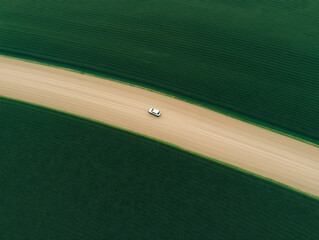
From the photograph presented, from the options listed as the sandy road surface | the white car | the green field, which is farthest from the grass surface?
the green field

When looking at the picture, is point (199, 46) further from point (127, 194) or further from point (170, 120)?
point (127, 194)

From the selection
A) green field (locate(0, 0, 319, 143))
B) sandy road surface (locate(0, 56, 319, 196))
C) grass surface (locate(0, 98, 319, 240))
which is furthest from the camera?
green field (locate(0, 0, 319, 143))

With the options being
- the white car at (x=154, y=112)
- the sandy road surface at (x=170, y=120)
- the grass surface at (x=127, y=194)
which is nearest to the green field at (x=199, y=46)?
the sandy road surface at (x=170, y=120)

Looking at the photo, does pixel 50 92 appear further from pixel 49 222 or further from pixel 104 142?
pixel 49 222

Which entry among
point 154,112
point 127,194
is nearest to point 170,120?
point 154,112

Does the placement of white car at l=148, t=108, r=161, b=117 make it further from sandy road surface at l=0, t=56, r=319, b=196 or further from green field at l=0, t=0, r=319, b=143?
green field at l=0, t=0, r=319, b=143

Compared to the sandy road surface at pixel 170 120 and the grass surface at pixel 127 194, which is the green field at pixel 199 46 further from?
the grass surface at pixel 127 194

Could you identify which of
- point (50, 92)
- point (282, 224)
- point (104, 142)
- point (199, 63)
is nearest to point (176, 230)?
point (282, 224)
